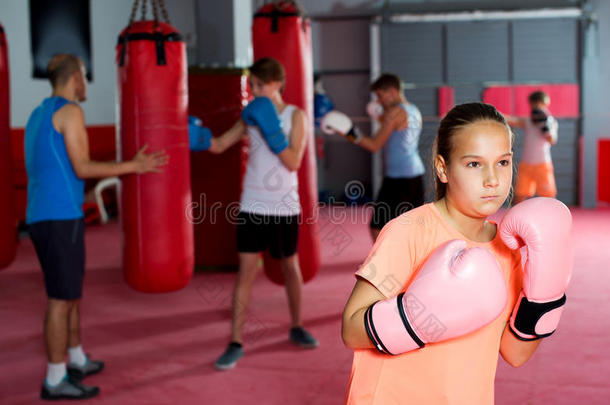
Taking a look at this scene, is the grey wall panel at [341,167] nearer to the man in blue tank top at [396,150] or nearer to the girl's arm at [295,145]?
the man in blue tank top at [396,150]

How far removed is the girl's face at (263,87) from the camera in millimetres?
3014

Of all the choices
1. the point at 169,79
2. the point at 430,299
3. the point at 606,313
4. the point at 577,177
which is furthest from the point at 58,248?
the point at 577,177

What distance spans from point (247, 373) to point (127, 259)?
69cm

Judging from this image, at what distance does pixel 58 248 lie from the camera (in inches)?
104

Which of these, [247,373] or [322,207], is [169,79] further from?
[322,207]

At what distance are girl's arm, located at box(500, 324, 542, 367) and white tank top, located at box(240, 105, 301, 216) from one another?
1.77 m

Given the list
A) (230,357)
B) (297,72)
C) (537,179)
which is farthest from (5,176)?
(537,179)

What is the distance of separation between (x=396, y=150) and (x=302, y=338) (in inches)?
53.6

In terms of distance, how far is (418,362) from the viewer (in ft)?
4.03

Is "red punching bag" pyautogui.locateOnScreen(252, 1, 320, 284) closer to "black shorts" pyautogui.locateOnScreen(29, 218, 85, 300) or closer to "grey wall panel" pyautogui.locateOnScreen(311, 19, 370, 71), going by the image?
"black shorts" pyautogui.locateOnScreen(29, 218, 85, 300)

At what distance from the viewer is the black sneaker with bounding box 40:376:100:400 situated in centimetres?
265

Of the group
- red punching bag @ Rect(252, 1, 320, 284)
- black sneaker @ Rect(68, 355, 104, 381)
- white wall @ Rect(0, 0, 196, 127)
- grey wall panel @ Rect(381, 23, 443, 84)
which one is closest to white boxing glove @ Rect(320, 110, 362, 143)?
red punching bag @ Rect(252, 1, 320, 284)

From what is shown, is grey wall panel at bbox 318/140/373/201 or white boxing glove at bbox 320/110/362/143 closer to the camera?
white boxing glove at bbox 320/110/362/143

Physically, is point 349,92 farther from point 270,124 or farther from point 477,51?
point 270,124
